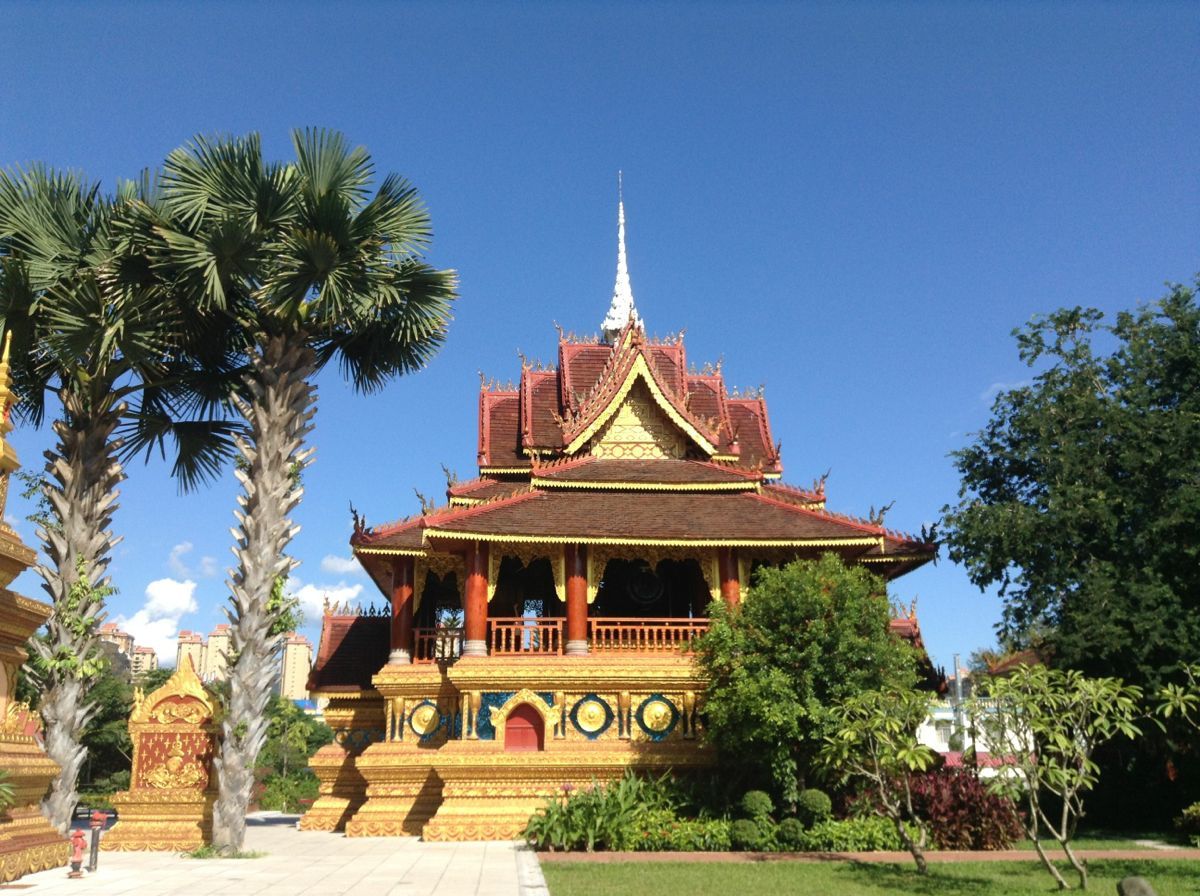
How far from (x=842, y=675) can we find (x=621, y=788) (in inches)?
167

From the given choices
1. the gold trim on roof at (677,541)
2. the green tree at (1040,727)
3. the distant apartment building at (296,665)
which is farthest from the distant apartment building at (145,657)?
the green tree at (1040,727)

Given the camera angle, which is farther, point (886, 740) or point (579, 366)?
point (579, 366)

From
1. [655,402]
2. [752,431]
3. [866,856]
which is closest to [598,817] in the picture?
[866,856]

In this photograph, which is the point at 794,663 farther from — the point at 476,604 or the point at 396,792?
the point at 396,792

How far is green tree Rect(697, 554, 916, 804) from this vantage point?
15.2 meters

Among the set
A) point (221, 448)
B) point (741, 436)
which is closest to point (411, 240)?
point (221, 448)

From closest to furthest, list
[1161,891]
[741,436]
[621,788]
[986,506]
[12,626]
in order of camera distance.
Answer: [1161,891] < [12,626] < [621,788] < [986,506] < [741,436]

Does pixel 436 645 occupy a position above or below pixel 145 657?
below

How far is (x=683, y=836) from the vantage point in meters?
15.6

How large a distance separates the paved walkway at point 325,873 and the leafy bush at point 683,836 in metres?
1.91

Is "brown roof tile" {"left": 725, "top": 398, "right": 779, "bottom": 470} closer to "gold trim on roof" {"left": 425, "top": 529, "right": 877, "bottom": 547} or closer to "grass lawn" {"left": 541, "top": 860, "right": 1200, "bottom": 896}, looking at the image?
"gold trim on roof" {"left": 425, "top": 529, "right": 877, "bottom": 547}

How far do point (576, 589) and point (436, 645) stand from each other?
405 centimetres

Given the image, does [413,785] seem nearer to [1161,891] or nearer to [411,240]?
[411,240]

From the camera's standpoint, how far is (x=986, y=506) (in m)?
20.6
